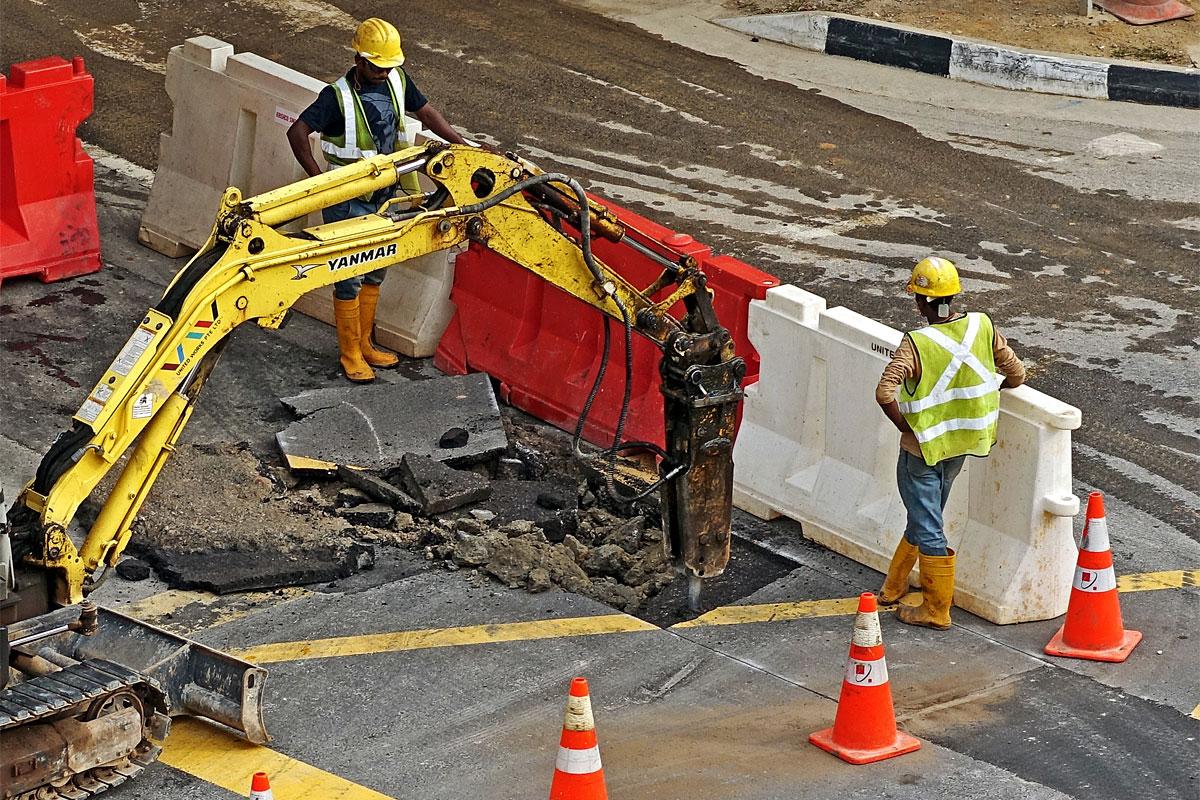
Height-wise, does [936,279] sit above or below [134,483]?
above

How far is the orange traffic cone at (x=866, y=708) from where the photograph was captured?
25.2 feet

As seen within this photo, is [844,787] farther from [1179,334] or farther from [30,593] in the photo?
[1179,334]

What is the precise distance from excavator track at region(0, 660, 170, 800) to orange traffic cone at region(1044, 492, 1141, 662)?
4053mm

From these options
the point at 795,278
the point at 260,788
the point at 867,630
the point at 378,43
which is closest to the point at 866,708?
the point at 867,630

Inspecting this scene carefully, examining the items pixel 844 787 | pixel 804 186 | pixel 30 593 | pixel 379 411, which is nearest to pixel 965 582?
pixel 844 787

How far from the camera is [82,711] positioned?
7254 millimetres

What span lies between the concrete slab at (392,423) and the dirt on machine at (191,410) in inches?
83.6

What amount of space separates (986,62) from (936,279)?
871 cm

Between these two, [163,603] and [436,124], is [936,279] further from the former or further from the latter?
[163,603]

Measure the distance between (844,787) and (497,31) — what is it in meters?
11.6

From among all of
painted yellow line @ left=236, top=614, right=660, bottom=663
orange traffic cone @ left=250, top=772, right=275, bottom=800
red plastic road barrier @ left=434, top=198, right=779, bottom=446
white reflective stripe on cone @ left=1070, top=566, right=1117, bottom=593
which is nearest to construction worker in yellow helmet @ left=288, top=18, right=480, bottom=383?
red plastic road barrier @ left=434, top=198, right=779, bottom=446

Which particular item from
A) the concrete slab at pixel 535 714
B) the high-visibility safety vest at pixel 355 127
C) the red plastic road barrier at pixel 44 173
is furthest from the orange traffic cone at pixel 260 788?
the red plastic road barrier at pixel 44 173

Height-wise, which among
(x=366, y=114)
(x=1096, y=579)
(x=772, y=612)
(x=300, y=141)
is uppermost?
(x=366, y=114)

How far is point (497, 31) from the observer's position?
1788 cm
